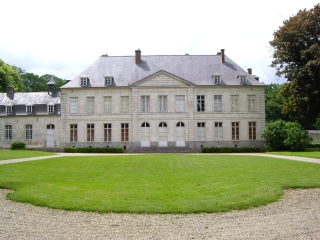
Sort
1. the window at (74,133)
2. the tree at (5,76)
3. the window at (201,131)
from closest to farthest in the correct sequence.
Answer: the window at (201,131), the window at (74,133), the tree at (5,76)

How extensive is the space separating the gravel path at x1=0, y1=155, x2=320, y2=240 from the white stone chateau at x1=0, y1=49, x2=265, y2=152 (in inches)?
983

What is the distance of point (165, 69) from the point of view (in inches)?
1359

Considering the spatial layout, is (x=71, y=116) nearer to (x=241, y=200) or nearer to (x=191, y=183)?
(x=191, y=183)

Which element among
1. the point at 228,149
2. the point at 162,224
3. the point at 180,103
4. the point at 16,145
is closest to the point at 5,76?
the point at 16,145

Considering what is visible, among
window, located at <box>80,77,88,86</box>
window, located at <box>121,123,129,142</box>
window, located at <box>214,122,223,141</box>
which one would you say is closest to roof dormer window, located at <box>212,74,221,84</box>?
window, located at <box>214,122,223,141</box>

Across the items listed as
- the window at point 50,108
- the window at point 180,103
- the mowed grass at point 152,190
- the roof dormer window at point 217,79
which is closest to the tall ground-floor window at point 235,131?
the roof dormer window at point 217,79

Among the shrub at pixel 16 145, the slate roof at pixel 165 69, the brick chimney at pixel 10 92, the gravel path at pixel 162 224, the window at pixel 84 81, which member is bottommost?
the gravel path at pixel 162 224

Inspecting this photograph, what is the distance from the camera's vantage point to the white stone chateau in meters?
32.6

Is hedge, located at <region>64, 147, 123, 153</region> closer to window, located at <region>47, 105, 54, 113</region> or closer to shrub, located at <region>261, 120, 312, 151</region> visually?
window, located at <region>47, 105, 54, 113</region>

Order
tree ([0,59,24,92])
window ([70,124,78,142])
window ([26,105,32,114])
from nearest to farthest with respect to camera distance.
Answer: window ([70,124,78,142]) < window ([26,105,32,114]) < tree ([0,59,24,92])

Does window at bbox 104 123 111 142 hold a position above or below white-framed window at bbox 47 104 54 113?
below

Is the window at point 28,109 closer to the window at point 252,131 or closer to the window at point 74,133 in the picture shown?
the window at point 74,133

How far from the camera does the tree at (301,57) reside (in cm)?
2570

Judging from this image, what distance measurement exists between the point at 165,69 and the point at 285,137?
13.4 m
